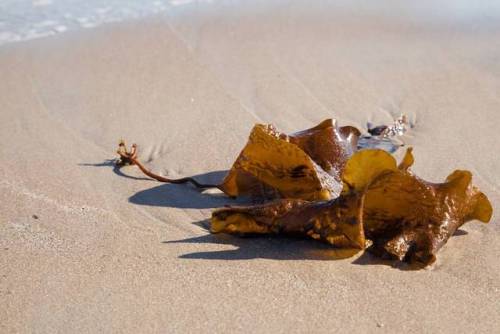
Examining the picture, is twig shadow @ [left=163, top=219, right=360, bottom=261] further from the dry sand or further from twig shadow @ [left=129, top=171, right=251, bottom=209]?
twig shadow @ [left=129, top=171, right=251, bottom=209]

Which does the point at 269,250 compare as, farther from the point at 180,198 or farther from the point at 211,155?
the point at 211,155

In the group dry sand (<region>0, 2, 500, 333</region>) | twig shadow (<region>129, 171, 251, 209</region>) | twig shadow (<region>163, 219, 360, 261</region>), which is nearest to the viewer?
dry sand (<region>0, 2, 500, 333</region>)

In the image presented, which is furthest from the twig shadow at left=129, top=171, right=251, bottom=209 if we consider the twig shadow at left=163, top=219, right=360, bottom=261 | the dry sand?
the twig shadow at left=163, top=219, right=360, bottom=261

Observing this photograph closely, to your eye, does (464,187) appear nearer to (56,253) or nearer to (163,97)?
(56,253)

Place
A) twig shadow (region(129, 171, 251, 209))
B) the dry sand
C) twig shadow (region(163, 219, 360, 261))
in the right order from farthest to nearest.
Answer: twig shadow (region(129, 171, 251, 209)), twig shadow (region(163, 219, 360, 261)), the dry sand

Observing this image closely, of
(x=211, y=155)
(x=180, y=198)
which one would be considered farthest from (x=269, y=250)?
(x=211, y=155)

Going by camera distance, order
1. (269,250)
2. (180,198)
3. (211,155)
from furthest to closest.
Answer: (211,155) → (180,198) → (269,250)

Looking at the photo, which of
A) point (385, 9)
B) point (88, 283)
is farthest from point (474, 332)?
point (385, 9)

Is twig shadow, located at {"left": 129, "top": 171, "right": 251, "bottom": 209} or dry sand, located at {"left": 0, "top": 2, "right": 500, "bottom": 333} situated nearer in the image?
dry sand, located at {"left": 0, "top": 2, "right": 500, "bottom": 333}

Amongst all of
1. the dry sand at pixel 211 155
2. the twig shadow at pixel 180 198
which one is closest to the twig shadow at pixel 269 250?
the dry sand at pixel 211 155
